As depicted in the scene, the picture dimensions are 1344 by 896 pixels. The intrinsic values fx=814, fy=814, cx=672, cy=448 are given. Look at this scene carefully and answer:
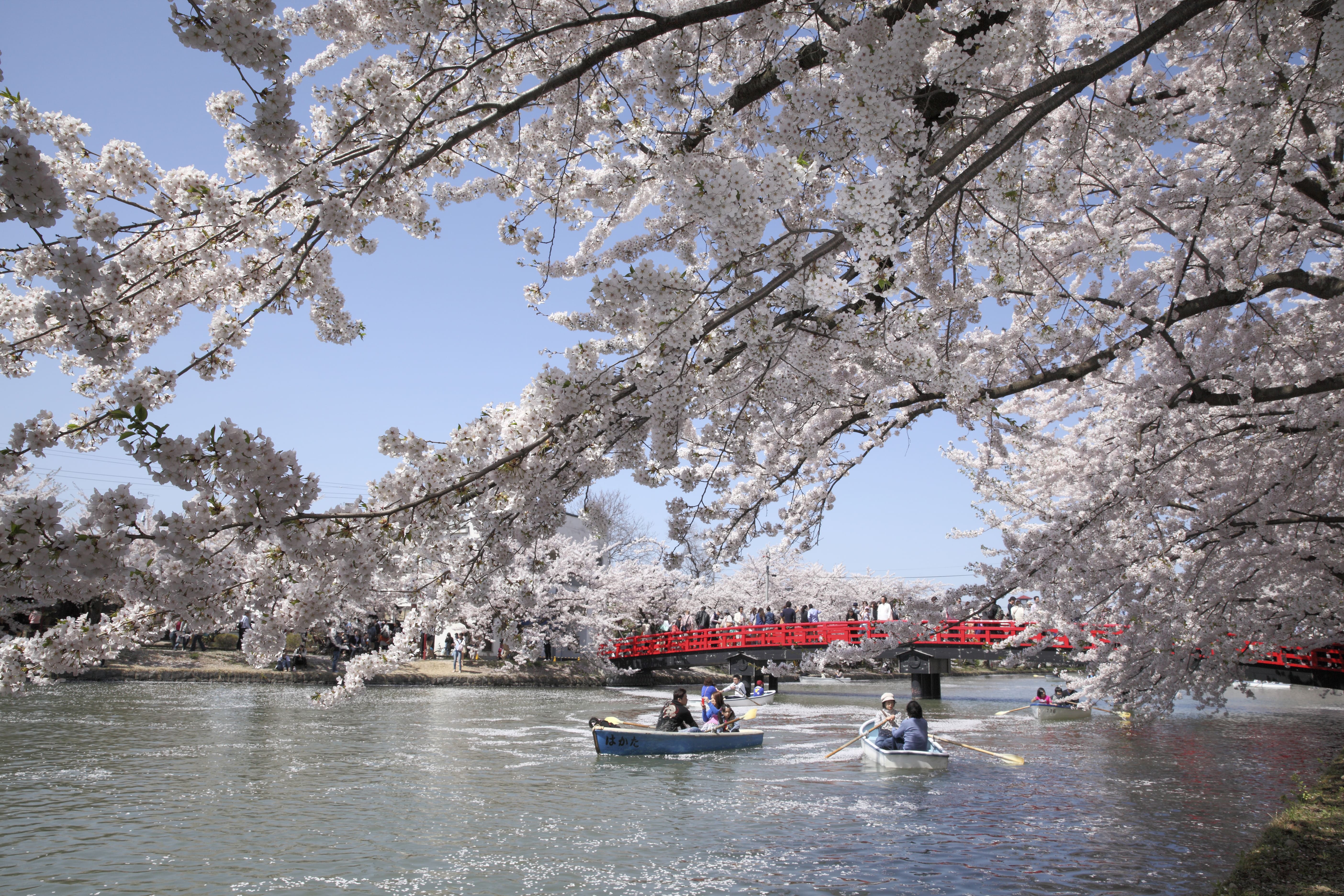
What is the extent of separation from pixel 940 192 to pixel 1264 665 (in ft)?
61.3

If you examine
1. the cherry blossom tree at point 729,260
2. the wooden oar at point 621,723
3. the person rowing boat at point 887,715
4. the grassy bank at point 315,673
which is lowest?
the grassy bank at point 315,673

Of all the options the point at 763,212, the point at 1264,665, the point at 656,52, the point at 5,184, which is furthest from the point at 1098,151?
the point at 1264,665

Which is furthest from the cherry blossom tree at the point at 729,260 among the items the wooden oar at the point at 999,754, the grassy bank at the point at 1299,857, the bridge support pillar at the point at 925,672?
the bridge support pillar at the point at 925,672

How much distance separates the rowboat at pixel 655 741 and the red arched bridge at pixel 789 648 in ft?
21.0

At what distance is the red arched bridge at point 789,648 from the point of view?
25.0m

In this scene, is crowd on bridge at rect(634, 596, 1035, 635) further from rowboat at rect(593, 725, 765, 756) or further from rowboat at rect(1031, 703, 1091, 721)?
rowboat at rect(593, 725, 765, 756)

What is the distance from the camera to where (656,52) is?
5180 mm

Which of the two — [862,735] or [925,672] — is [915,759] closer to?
[862,735]

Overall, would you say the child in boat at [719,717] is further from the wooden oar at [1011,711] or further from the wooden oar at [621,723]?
the wooden oar at [1011,711]

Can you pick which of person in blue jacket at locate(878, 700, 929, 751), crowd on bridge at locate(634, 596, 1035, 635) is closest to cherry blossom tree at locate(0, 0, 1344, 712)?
person in blue jacket at locate(878, 700, 929, 751)

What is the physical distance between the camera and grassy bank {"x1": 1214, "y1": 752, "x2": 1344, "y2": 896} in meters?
5.16

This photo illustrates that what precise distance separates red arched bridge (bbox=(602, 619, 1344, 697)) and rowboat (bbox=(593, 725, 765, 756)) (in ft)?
21.0

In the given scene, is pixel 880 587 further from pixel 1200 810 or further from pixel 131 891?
pixel 131 891

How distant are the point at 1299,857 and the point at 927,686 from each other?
75.0ft
